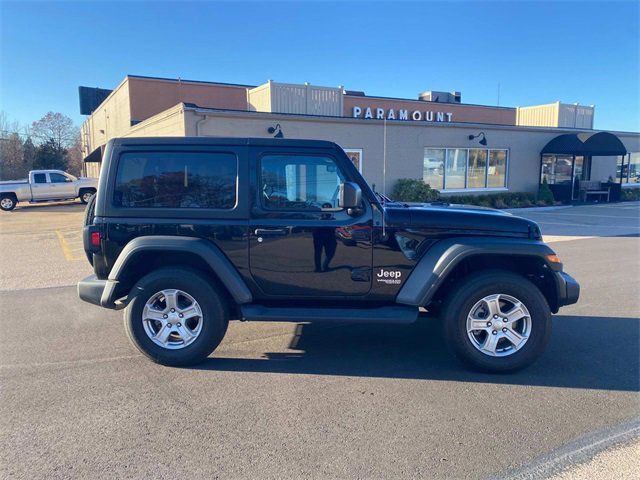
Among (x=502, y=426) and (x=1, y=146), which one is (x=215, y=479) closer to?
(x=502, y=426)

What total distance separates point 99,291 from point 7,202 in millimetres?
22434

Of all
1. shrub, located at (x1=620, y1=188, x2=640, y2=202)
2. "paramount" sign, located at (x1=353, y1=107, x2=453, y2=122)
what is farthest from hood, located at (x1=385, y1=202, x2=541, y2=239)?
"paramount" sign, located at (x1=353, y1=107, x2=453, y2=122)

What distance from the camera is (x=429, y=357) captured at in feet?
14.6

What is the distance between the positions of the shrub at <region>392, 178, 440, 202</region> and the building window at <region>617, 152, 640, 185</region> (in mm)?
14093

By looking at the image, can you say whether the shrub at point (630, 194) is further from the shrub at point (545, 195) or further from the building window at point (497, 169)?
the building window at point (497, 169)

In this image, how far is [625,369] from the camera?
416 cm

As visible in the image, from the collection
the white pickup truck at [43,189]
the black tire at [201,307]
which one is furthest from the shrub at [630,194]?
the white pickup truck at [43,189]

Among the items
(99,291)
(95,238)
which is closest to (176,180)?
(95,238)

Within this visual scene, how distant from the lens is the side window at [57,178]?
2353 cm

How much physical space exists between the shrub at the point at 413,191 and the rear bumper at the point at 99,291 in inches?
535

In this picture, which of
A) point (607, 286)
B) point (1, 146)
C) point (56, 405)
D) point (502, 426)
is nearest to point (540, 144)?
point (607, 286)

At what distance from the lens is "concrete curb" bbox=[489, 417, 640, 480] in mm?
2699

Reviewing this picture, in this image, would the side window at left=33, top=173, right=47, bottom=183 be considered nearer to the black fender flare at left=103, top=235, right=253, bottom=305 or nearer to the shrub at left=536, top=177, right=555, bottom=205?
the black fender flare at left=103, top=235, right=253, bottom=305

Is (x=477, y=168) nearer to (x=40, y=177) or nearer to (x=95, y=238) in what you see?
(x=95, y=238)
